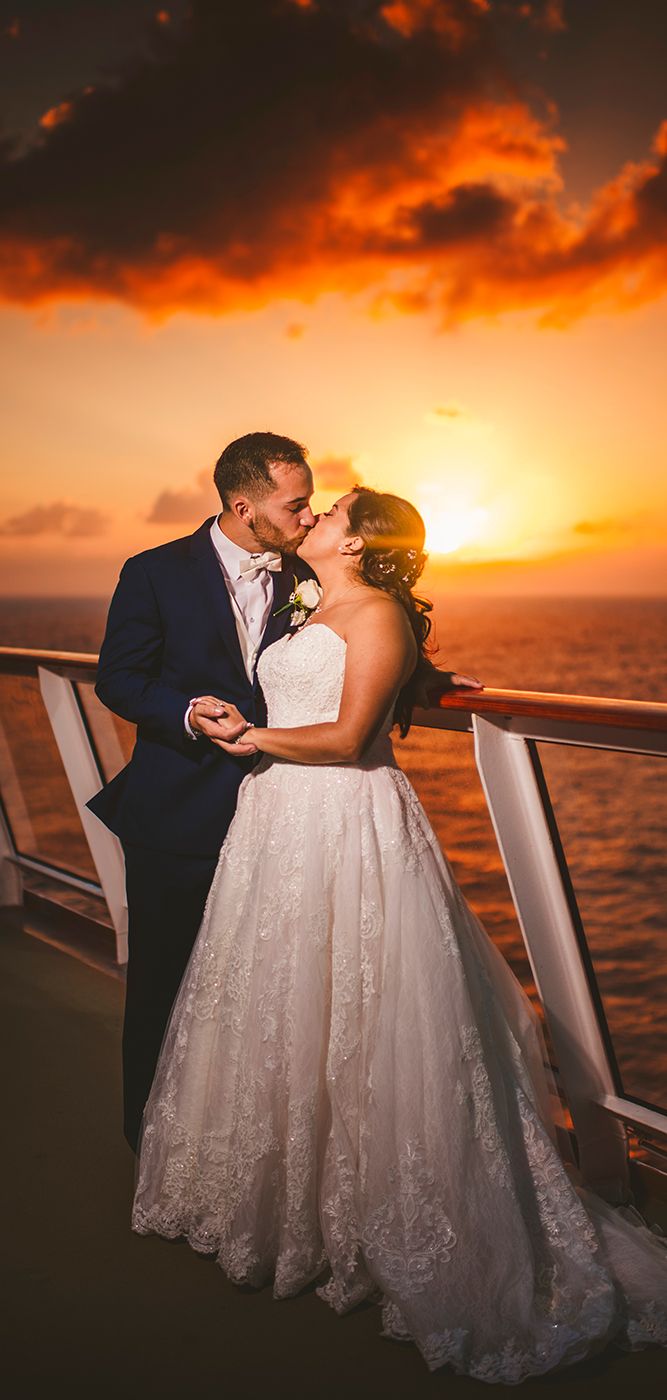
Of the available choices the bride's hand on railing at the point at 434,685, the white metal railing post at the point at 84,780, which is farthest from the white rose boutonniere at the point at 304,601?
the white metal railing post at the point at 84,780

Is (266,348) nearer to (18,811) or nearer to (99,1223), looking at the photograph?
(18,811)

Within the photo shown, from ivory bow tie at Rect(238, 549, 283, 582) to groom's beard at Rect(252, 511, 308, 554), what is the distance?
25 mm

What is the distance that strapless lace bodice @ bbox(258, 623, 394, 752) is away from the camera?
2.11 metres

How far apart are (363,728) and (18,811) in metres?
2.96

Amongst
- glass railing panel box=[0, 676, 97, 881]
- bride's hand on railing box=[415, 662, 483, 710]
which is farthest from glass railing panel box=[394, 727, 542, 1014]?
glass railing panel box=[0, 676, 97, 881]

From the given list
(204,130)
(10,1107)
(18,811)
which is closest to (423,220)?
(204,130)

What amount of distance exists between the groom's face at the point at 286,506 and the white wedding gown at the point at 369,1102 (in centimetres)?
29

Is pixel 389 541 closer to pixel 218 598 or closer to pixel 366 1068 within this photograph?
pixel 218 598

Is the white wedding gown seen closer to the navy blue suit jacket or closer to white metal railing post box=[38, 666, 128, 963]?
the navy blue suit jacket

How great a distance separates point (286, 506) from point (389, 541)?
1.13 feet

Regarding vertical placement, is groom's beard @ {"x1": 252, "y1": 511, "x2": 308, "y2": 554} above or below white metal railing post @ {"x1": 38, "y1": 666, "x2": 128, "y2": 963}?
above

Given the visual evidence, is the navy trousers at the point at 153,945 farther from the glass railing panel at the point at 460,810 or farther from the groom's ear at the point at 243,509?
the groom's ear at the point at 243,509

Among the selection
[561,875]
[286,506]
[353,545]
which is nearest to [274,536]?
[286,506]

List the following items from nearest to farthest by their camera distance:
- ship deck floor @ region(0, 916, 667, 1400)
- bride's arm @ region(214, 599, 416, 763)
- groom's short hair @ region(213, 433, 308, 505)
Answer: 1. ship deck floor @ region(0, 916, 667, 1400)
2. bride's arm @ region(214, 599, 416, 763)
3. groom's short hair @ region(213, 433, 308, 505)
